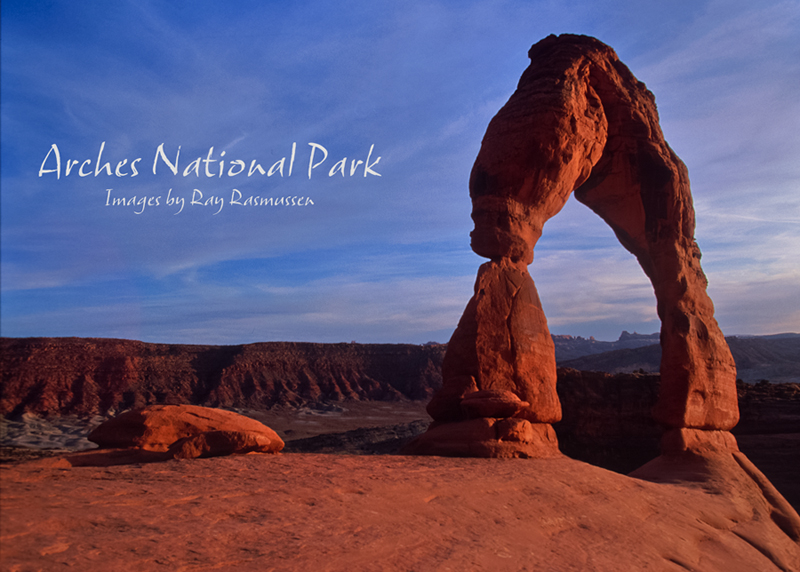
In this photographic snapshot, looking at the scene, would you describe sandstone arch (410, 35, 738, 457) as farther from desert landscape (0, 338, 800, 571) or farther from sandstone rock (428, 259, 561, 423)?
desert landscape (0, 338, 800, 571)

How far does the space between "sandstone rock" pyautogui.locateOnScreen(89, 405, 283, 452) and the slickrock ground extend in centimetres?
109

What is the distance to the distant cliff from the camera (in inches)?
1126

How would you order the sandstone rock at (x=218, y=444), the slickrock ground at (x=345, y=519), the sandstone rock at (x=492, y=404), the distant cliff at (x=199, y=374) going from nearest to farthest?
the slickrock ground at (x=345, y=519) < the sandstone rock at (x=218, y=444) < the sandstone rock at (x=492, y=404) < the distant cliff at (x=199, y=374)

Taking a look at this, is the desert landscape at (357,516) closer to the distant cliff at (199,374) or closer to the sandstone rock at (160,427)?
the sandstone rock at (160,427)

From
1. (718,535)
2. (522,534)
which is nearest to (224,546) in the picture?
(522,534)

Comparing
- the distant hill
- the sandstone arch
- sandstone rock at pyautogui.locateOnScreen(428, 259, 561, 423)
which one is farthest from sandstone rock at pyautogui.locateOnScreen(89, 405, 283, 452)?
the distant hill

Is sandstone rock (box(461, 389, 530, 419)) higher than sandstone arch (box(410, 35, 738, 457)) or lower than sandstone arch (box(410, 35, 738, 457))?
lower

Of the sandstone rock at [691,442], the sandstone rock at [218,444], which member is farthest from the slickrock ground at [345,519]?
the sandstone rock at [691,442]

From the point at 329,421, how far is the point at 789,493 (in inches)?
867

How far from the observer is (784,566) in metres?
5.51

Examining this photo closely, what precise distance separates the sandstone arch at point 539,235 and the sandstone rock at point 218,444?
209cm

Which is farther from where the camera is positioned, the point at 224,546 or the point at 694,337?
the point at 694,337

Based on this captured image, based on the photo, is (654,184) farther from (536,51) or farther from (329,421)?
(329,421)

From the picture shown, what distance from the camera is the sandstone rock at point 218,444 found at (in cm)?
442
